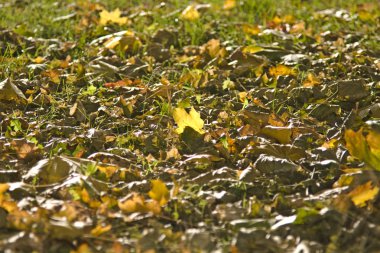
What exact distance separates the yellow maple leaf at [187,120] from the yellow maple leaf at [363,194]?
34.1 inches

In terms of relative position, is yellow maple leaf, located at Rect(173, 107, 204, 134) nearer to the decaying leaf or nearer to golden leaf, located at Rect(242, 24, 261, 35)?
the decaying leaf

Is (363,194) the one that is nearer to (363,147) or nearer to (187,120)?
(363,147)

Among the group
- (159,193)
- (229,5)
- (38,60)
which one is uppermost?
(159,193)

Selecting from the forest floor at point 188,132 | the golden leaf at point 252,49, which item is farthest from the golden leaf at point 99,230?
the golden leaf at point 252,49

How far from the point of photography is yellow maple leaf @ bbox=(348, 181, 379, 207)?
7.52 feet

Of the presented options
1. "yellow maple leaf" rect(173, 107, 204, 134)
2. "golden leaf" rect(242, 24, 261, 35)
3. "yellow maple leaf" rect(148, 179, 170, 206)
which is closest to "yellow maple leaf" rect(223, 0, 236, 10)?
"golden leaf" rect(242, 24, 261, 35)

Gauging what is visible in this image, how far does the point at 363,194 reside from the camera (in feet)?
7.55

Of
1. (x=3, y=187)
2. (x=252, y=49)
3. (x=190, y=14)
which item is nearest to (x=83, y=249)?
(x=3, y=187)

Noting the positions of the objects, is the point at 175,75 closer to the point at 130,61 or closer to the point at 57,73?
the point at 130,61

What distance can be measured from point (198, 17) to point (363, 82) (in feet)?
5.94

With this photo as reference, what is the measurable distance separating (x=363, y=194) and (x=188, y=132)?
92 cm

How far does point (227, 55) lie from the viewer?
4137 mm

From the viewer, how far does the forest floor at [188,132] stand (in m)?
2.21

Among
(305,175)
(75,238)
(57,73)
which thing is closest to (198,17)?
(57,73)
